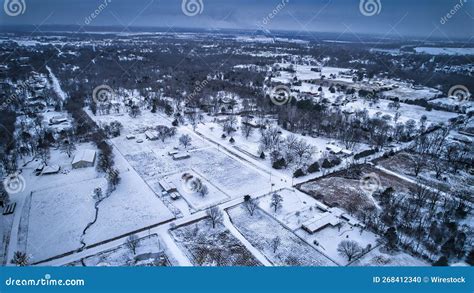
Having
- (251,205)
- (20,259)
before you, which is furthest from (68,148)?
(251,205)

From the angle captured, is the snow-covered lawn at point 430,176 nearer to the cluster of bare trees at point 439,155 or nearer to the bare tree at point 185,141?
the cluster of bare trees at point 439,155

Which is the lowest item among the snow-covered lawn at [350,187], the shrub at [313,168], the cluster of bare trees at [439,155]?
the snow-covered lawn at [350,187]

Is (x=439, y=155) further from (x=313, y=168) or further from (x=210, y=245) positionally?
(x=210, y=245)

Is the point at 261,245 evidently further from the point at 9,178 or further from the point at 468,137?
the point at 468,137

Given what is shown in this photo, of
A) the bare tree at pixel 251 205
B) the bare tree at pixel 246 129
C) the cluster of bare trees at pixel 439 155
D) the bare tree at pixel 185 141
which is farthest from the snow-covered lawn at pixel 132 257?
the cluster of bare trees at pixel 439 155

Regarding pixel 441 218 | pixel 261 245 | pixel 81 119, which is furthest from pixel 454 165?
pixel 81 119

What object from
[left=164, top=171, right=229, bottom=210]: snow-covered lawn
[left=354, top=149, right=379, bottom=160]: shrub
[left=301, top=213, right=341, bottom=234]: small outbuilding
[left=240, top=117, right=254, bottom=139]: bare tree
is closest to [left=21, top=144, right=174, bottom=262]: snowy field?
[left=164, top=171, right=229, bottom=210]: snow-covered lawn
